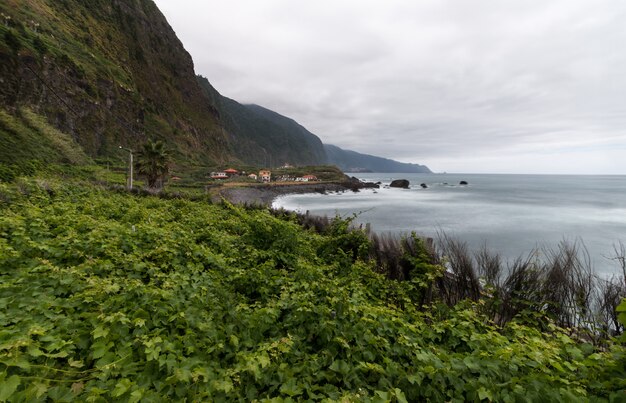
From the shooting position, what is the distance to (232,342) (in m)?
3.62

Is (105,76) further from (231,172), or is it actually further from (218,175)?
(231,172)

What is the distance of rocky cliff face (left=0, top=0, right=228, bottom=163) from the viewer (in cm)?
4815

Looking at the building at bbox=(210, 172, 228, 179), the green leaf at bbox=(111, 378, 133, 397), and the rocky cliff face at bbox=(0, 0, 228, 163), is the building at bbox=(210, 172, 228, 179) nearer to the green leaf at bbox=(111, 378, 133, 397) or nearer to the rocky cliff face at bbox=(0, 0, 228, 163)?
the rocky cliff face at bbox=(0, 0, 228, 163)

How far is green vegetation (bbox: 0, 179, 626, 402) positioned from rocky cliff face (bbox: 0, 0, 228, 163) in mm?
55398

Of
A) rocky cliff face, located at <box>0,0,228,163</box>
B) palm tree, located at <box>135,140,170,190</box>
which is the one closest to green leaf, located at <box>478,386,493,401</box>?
palm tree, located at <box>135,140,170,190</box>

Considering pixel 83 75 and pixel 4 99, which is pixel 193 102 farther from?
pixel 4 99

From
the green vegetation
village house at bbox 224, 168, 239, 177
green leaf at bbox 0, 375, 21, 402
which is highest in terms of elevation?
village house at bbox 224, 168, 239, 177

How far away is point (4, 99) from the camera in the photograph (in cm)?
4097

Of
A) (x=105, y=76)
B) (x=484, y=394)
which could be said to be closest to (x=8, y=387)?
(x=484, y=394)

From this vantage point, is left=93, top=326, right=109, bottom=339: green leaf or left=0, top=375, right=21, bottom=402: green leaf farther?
left=93, top=326, right=109, bottom=339: green leaf

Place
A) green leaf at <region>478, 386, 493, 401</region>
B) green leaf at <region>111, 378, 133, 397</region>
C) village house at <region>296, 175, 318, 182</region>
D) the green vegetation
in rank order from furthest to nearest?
village house at <region>296, 175, 318, 182</region> → the green vegetation → green leaf at <region>478, 386, 493, 401</region> → green leaf at <region>111, 378, 133, 397</region>

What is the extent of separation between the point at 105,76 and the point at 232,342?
90.2 meters

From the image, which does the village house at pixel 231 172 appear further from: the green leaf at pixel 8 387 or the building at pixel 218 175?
the green leaf at pixel 8 387

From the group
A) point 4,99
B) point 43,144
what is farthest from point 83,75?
point 43,144
